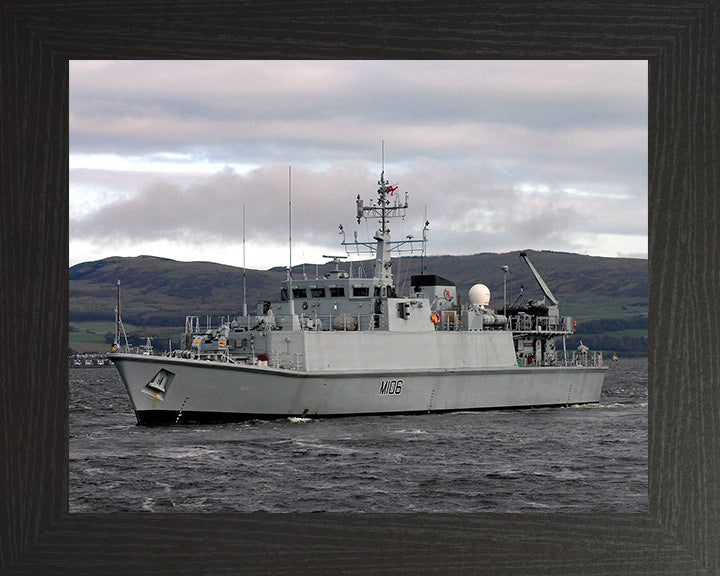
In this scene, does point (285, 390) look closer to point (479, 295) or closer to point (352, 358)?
point (352, 358)

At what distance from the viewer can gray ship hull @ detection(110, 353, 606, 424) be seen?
20.0 meters

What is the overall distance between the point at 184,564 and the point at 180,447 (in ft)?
43.4

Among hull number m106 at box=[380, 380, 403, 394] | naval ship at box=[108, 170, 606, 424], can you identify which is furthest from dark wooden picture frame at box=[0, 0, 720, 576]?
hull number m106 at box=[380, 380, 403, 394]

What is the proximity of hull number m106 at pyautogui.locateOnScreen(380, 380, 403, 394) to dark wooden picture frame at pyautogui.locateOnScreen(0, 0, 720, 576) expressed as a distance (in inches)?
700

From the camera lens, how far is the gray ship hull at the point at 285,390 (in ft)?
65.7

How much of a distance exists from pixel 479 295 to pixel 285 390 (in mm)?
7987

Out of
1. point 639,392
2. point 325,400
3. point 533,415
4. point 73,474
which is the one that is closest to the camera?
point 73,474

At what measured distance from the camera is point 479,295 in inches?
1078

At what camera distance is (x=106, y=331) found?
74312mm

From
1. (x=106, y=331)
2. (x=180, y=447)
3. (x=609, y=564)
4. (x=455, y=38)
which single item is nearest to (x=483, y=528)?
(x=609, y=564)

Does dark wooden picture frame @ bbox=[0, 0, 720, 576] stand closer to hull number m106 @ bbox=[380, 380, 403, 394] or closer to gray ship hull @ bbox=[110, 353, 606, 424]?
gray ship hull @ bbox=[110, 353, 606, 424]

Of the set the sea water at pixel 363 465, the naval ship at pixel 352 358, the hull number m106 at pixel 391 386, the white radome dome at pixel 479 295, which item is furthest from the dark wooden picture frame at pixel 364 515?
the white radome dome at pixel 479 295

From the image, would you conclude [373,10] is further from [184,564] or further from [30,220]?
[184,564]

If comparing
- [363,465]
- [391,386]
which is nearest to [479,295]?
[391,386]
